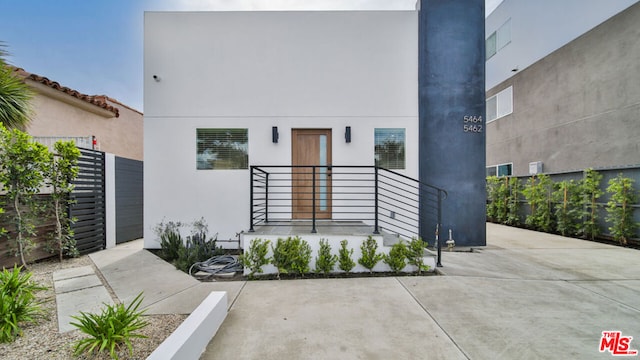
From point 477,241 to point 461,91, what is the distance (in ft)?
10.6

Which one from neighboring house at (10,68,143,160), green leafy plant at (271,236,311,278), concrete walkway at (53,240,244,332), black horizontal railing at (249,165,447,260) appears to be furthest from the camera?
neighboring house at (10,68,143,160)

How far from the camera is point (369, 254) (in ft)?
12.4

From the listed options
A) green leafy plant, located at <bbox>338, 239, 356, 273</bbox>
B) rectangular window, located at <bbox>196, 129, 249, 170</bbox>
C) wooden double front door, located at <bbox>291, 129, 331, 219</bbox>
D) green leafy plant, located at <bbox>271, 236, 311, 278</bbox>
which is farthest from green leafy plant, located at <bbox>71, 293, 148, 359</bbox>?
rectangular window, located at <bbox>196, 129, 249, 170</bbox>

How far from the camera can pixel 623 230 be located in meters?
5.52

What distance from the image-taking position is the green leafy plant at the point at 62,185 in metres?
4.11

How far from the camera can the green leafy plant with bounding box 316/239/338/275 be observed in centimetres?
372

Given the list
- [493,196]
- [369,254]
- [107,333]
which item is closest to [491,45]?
[493,196]

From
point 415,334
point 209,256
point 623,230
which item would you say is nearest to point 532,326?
point 415,334

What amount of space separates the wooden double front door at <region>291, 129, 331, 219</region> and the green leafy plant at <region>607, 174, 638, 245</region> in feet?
20.7

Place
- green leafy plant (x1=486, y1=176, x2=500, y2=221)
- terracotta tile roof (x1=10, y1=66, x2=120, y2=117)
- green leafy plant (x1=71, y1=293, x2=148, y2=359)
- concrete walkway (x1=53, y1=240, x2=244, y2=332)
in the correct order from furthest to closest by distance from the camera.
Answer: green leafy plant (x1=486, y1=176, x2=500, y2=221) → terracotta tile roof (x1=10, y1=66, x2=120, y2=117) → concrete walkway (x1=53, y1=240, x2=244, y2=332) → green leafy plant (x1=71, y1=293, x2=148, y2=359)

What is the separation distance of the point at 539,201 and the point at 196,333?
9.19 m

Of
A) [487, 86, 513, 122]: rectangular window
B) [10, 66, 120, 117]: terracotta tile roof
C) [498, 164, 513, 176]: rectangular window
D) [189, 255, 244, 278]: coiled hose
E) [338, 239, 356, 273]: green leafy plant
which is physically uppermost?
[487, 86, 513, 122]: rectangular window

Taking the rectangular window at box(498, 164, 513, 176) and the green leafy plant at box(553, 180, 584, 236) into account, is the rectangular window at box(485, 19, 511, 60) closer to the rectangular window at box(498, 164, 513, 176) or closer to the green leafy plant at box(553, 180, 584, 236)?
the rectangular window at box(498, 164, 513, 176)

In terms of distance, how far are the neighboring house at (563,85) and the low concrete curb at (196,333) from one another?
9.16 m
